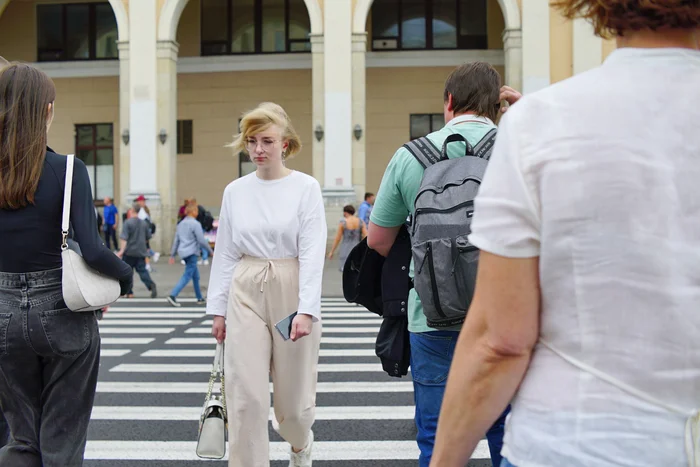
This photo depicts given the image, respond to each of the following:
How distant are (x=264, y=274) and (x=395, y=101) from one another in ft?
79.4

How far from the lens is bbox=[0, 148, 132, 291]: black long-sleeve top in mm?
3195

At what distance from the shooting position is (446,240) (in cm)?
282

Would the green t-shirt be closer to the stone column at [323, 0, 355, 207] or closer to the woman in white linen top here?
the woman in white linen top

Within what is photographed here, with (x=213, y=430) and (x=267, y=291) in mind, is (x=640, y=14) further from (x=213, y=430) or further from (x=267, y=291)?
(x=213, y=430)

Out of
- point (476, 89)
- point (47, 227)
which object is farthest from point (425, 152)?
point (47, 227)

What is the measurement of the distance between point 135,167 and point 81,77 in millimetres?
7286

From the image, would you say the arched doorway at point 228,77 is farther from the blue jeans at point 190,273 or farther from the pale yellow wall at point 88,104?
the blue jeans at point 190,273

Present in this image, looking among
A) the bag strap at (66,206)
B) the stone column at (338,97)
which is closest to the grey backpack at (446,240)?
the bag strap at (66,206)

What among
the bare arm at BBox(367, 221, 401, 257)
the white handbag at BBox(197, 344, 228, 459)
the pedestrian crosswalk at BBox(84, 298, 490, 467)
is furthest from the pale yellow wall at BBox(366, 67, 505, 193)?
the bare arm at BBox(367, 221, 401, 257)

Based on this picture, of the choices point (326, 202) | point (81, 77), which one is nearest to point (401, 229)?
point (326, 202)

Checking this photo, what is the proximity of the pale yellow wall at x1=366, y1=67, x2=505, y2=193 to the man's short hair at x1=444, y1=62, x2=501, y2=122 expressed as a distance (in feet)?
79.8

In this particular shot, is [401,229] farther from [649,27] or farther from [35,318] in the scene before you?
[649,27]

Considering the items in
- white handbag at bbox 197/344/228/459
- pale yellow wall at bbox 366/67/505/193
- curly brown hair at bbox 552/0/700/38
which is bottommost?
white handbag at bbox 197/344/228/459

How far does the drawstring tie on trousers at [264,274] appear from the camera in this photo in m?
4.12
